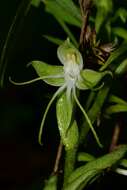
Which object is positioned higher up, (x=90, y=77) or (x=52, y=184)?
(x=90, y=77)

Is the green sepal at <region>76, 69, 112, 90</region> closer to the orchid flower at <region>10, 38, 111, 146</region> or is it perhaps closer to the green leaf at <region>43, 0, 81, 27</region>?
the orchid flower at <region>10, 38, 111, 146</region>

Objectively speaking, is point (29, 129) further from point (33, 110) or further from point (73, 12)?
point (73, 12)

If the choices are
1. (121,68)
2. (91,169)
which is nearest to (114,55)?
(121,68)

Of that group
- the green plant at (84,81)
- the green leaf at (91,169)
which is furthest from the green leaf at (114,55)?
the green leaf at (91,169)

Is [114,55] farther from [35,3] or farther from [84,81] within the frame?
[35,3]

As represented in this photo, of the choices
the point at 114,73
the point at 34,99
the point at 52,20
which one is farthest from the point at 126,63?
the point at 34,99

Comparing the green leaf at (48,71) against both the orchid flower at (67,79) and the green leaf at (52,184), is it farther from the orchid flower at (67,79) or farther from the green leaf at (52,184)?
the green leaf at (52,184)

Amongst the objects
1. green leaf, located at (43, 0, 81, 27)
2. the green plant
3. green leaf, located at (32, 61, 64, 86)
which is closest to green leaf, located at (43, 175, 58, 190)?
the green plant
